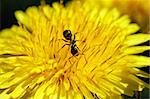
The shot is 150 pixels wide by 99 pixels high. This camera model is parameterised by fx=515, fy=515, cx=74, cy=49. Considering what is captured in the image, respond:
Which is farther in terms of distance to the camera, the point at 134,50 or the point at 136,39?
the point at 136,39

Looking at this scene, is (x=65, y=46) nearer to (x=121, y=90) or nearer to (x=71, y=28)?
(x=71, y=28)

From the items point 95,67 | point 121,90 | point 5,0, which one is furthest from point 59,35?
point 5,0

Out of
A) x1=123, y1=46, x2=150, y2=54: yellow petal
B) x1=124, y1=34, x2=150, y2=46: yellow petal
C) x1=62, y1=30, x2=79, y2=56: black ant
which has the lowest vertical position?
x1=123, y1=46, x2=150, y2=54: yellow petal

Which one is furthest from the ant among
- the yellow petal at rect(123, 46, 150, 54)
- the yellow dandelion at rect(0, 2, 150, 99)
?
the yellow petal at rect(123, 46, 150, 54)

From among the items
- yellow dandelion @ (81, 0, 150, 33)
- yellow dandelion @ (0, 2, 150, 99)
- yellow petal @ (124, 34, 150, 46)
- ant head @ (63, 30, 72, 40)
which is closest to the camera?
yellow dandelion @ (0, 2, 150, 99)

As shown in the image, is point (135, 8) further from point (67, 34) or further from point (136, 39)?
point (67, 34)

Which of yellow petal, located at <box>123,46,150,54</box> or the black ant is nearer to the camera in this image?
the black ant

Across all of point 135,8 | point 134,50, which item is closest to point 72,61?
point 134,50

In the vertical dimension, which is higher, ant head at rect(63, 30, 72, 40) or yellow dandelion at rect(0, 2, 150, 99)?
ant head at rect(63, 30, 72, 40)

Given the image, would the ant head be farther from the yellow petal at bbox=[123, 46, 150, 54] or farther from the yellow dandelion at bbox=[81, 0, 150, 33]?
the yellow dandelion at bbox=[81, 0, 150, 33]
